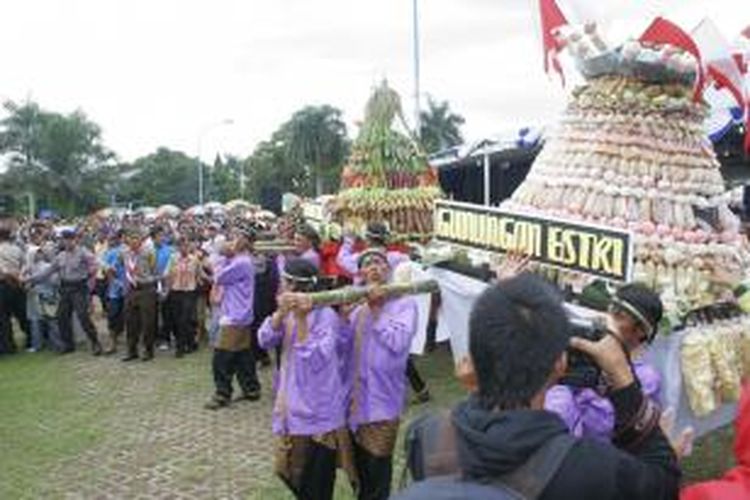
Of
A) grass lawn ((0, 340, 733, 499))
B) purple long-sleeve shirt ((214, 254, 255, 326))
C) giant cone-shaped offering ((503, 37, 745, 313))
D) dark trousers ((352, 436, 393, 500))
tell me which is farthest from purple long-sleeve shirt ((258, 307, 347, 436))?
purple long-sleeve shirt ((214, 254, 255, 326))

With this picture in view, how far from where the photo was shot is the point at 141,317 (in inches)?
554

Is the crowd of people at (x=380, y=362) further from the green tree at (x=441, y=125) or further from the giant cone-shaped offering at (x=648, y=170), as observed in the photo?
the green tree at (x=441, y=125)

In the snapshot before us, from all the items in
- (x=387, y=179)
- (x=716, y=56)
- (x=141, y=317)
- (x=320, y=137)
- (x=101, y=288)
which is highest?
(x=320, y=137)

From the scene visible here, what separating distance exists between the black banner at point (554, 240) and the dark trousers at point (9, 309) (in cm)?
1071

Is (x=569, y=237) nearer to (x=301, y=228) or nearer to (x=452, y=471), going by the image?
(x=452, y=471)

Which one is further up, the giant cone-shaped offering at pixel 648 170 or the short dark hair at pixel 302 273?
the giant cone-shaped offering at pixel 648 170

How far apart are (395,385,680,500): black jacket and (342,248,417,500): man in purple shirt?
10.3ft

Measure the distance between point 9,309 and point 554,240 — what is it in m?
11.7

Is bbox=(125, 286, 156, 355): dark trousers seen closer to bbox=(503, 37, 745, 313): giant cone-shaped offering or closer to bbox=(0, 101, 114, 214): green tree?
bbox=(503, 37, 745, 313): giant cone-shaped offering

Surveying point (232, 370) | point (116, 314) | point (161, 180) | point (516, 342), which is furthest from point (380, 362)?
point (161, 180)

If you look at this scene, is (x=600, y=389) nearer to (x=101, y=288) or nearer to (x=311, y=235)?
(x=311, y=235)

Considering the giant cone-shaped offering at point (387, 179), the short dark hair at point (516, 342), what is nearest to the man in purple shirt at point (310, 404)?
the short dark hair at point (516, 342)

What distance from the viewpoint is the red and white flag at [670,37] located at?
599 cm

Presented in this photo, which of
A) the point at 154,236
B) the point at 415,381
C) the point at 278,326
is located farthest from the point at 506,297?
the point at 154,236
